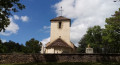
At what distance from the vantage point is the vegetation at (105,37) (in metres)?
36.0

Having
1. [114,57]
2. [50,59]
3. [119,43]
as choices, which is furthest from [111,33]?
[50,59]

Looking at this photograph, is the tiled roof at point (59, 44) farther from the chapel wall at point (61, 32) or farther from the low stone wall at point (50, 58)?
the low stone wall at point (50, 58)

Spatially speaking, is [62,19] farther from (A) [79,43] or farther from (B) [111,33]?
(A) [79,43]

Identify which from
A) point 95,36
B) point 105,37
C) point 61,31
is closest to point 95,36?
point 95,36

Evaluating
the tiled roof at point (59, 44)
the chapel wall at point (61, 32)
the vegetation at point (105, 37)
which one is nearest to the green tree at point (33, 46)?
the vegetation at point (105, 37)

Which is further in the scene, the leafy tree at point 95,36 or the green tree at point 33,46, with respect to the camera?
the green tree at point 33,46

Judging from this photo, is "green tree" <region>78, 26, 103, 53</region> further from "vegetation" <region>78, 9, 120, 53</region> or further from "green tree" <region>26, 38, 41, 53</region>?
"green tree" <region>26, 38, 41, 53</region>

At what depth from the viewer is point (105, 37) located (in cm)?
→ 3906

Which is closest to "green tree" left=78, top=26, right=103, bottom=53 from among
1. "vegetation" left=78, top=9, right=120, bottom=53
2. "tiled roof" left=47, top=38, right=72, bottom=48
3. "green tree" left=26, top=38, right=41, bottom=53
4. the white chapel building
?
"vegetation" left=78, top=9, right=120, bottom=53

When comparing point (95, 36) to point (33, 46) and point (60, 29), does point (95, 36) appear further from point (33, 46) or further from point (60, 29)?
point (33, 46)

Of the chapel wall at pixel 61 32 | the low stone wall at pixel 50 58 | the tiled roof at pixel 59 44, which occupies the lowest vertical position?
the low stone wall at pixel 50 58

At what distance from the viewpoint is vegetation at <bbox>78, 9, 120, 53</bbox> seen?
118 ft

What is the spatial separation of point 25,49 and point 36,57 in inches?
2382

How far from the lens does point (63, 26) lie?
30984 mm
